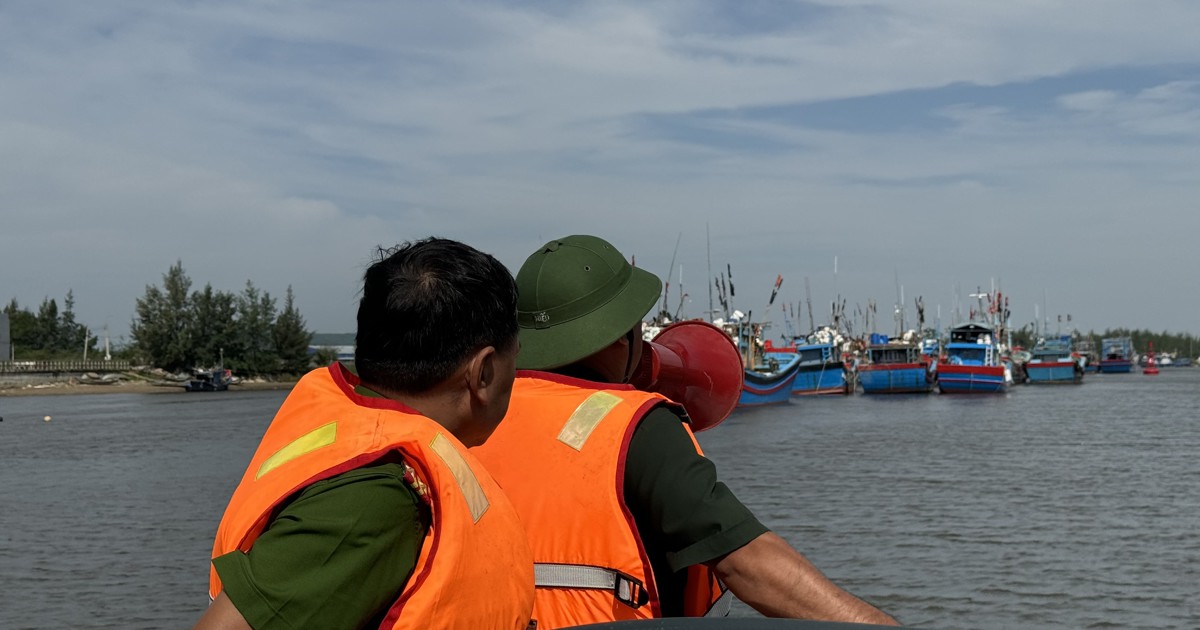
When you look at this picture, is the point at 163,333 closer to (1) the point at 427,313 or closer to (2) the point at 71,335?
(2) the point at 71,335

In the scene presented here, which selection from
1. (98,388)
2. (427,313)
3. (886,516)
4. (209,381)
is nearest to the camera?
(427,313)

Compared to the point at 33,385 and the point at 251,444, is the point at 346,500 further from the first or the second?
the point at 33,385

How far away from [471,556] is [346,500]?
0.70 feet

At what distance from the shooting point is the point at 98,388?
89.9 meters

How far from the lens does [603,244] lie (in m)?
2.90

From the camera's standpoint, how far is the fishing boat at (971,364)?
61.6m

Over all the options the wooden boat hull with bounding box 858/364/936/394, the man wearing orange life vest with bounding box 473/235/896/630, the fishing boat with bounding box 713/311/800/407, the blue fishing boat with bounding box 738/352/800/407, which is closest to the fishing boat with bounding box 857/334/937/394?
the wooden boat hull with bounding box 858/364/936/394

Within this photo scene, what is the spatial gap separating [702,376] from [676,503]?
1189mm

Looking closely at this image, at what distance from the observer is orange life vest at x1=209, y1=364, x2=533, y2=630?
1574mm

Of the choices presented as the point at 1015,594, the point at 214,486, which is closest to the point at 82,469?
the point at 214,486

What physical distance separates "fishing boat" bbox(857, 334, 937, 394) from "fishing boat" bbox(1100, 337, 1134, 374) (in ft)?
222

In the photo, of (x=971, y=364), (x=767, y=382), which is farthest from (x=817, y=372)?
(x=767, y=382)

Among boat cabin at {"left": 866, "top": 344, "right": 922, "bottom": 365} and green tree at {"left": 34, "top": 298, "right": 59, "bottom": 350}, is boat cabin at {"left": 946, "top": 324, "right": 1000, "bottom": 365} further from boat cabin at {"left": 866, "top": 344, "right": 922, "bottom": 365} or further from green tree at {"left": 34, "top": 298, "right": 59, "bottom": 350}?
green tree at {"left": 34, "top": 298, "right": 59, "bottom": 350}

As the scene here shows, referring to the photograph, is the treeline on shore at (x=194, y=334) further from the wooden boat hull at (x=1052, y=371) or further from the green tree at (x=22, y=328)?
the wooden boat hull at (x=1052, y=371)
